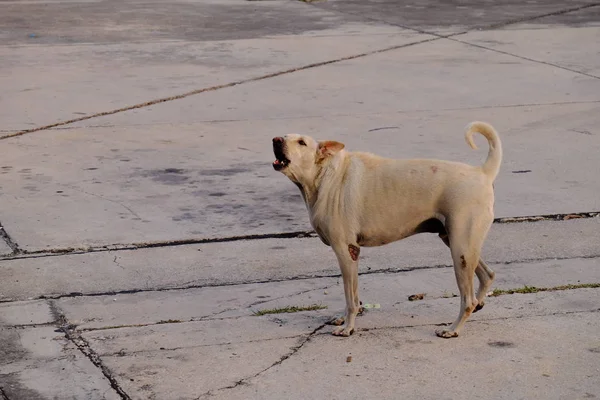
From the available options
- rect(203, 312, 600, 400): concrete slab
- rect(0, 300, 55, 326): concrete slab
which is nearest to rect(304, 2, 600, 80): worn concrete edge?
rect(203, 312, 600, 400): concrete slab

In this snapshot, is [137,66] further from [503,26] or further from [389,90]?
[503,26]

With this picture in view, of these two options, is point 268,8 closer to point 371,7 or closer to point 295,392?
point 371,7

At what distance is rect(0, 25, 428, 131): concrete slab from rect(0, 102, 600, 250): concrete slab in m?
0.78

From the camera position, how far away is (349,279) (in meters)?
5.23

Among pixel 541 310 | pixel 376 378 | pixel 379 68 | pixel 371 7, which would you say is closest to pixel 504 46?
pixel 379 68

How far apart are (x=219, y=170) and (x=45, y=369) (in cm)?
356

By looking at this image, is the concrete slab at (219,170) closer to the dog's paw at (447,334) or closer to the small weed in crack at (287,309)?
the small weed in crack at (287,309)

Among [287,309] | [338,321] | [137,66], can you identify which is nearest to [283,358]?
[338,321]

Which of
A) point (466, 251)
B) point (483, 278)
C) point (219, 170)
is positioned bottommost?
point (219, 170)

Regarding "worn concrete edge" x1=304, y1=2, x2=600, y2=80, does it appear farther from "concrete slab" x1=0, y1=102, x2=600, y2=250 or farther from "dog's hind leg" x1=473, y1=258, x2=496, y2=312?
"dog's hind leg" x1=473, y1=258, x2=496, y2=312

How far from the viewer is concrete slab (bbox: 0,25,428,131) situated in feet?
33.6

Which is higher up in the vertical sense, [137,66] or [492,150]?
[492,150]

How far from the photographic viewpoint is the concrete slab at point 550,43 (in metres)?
12.0

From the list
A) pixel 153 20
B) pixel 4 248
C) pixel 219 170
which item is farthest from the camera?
pixel 153 20
